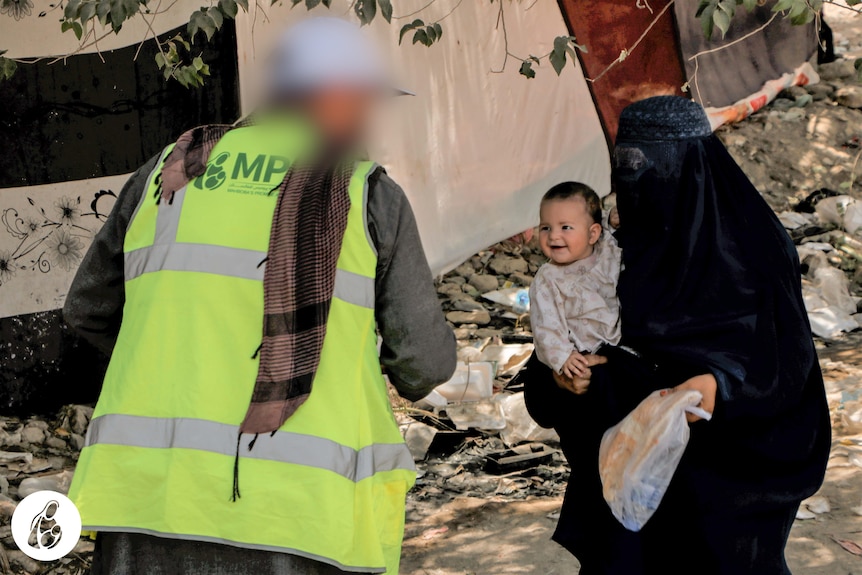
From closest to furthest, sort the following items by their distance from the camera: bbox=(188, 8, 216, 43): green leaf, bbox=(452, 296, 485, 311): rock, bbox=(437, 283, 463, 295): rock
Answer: bbox=(188, 8, 216, 43): green leaf
bbox=(452, 296, 485, 311): rock
bbox=(437, 283, 463, 295): rock

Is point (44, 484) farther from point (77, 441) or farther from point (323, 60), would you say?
point (323, 60)

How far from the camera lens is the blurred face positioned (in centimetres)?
190

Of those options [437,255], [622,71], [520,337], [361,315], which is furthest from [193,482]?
[622,71]

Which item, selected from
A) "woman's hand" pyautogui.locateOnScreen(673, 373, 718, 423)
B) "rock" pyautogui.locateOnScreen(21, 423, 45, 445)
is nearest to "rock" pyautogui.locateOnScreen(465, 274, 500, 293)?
"rock" pyautogui.locateOnScreen(21, 423, 45, 445)

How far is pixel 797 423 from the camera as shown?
2361mm

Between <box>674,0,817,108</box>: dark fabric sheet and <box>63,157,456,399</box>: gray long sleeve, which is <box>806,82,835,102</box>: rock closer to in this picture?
<box>674,0,817,108</box>: dark fabric sheet

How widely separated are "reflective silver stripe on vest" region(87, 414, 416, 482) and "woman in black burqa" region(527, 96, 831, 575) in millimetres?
770

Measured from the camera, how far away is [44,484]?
4.05 metres

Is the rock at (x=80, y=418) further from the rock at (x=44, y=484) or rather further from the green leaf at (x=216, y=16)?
the green leaf at (x=216, y=16)

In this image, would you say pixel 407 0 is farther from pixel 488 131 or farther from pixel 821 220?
pixel 821 220

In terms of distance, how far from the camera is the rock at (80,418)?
472 cm

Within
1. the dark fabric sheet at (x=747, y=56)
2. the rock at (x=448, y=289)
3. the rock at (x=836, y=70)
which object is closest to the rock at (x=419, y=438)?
the rock at (x=448, y=289)

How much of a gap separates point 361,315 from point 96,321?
64 centimetres

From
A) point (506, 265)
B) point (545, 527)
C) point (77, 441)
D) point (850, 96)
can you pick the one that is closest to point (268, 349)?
point (545, 527)
